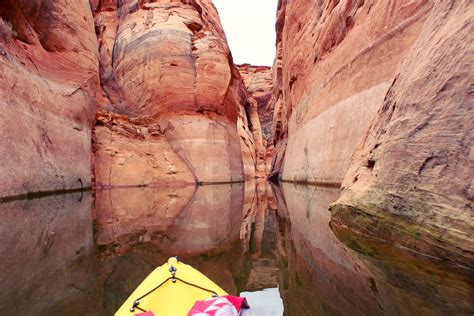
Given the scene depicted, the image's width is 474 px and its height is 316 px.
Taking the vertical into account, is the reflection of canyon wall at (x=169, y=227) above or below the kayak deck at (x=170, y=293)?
below

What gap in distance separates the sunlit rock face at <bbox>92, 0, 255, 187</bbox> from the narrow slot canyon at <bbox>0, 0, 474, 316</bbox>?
80mm

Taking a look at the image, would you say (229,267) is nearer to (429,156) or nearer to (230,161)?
(429,156)

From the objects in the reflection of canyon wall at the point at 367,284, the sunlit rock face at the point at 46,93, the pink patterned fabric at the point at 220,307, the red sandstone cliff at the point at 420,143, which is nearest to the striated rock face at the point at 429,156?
the red sandstone cliff at the point at 420,143

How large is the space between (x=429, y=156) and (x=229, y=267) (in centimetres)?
216

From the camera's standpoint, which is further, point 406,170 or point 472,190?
point 406,170

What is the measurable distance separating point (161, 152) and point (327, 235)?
12659 mm

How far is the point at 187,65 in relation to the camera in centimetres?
1709

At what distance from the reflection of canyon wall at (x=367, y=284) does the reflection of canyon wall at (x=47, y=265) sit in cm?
154

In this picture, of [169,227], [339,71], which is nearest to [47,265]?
[169,227]

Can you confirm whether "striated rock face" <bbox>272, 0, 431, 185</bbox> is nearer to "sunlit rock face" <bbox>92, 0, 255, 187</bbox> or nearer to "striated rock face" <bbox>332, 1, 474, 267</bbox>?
"striated rock face" <bbox>332, 1, 474, 267</bbox>

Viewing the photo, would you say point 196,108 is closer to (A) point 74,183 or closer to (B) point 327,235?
(A) point 74,183

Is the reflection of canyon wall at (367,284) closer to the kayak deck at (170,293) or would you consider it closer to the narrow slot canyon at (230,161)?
the narrow slot canyon at (230,161)

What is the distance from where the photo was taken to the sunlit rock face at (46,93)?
316 inches

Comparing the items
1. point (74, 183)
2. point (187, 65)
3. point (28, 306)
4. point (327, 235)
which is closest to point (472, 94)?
point (327, 235)
